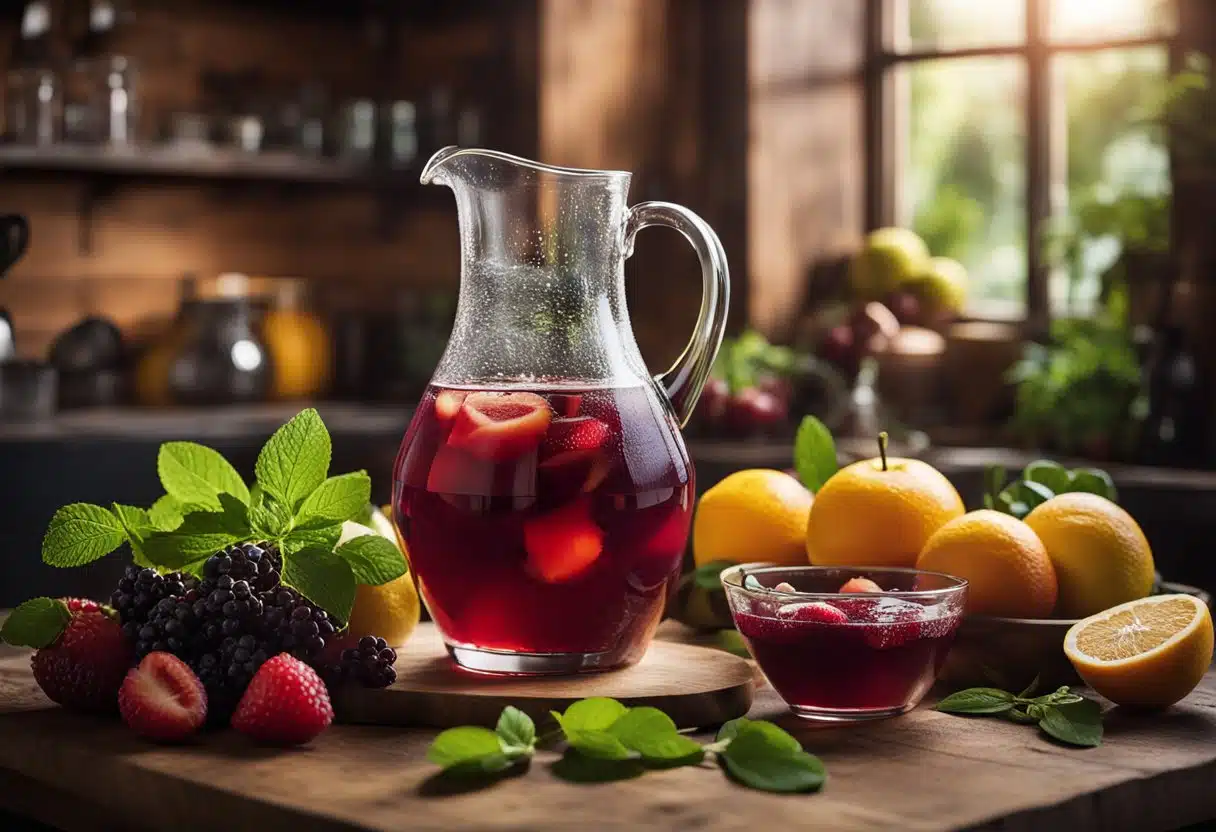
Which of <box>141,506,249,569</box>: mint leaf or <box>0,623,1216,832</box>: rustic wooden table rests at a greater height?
<box>141,506,249,569</box>: mint leaf

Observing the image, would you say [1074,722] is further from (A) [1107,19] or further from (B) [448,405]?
(A) [1107,19]

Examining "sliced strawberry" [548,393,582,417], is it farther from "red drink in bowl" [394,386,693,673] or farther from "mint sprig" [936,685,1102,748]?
"mint sprig" [936,685,1102,748]

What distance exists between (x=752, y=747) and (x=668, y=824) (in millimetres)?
98

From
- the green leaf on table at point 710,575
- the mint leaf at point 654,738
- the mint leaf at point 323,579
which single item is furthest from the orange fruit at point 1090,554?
the mint leaf at point 323,579

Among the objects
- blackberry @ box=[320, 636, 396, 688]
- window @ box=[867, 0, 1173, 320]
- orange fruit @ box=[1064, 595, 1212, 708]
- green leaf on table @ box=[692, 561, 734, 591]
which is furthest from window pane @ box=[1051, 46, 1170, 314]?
blackberry @ box=[320, 636, 396, 688]

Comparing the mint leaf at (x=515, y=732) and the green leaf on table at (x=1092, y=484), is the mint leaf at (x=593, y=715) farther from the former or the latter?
the green leaf on table at (x=1092, y=484)

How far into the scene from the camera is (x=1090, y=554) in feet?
3.62

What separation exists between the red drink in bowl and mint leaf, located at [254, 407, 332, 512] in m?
0.06

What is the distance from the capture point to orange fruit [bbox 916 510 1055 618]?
1.07m

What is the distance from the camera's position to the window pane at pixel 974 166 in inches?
142

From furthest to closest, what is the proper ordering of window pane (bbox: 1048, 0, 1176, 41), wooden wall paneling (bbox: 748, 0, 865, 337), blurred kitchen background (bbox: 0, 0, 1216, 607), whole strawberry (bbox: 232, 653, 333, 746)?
1. wooden wall paneling (bbox: 748, 0, 865, 337)
2. window pane (bbox: 1048, 0, 1176, 41)
3. blurred kitchen background (bbox: 0, 0, 1216, 607)
4. whole strawberry (bbox: 232, 653, 333, 746)

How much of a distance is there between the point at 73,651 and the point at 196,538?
0.09 m

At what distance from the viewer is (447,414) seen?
1072mm

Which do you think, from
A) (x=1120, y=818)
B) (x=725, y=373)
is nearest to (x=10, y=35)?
(x=725, y=373)
